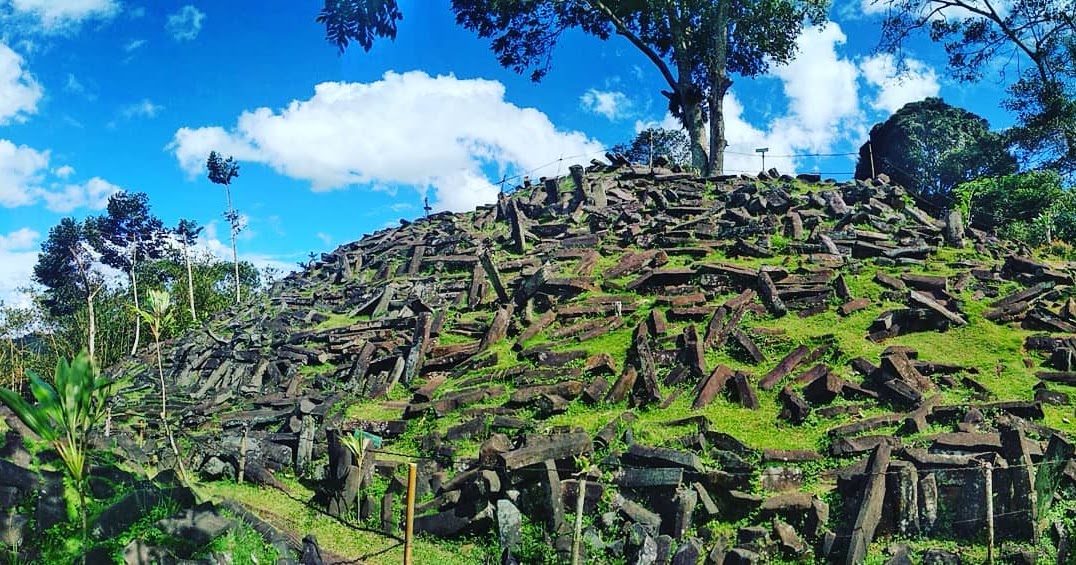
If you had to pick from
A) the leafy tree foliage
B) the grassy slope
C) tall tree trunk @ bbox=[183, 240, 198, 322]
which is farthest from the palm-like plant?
tall tree trunk @ bbox=[183, 240, 198, 322]

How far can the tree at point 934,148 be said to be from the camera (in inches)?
1496

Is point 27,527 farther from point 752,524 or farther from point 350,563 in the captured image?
point 752,524

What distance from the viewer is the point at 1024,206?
26781 millimetres

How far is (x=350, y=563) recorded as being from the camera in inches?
306

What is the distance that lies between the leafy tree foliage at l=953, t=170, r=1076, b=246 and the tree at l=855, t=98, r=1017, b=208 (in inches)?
396

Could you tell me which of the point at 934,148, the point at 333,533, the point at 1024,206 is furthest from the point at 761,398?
the point at 934,148

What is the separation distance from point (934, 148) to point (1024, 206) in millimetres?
17824

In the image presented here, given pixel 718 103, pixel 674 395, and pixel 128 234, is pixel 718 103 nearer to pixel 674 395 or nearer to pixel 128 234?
pixel 674 395

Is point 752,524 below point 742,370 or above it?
below

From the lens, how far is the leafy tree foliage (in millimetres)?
23328

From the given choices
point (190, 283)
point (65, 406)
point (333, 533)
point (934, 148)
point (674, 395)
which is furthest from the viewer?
point (190, 283)

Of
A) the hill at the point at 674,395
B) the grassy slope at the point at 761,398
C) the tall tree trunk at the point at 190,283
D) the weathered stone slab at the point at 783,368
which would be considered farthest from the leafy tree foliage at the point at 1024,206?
the tall tree trunk at the point at 190,283

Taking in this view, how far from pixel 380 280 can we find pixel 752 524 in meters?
16.7

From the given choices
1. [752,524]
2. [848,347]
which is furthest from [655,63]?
[752,524]
